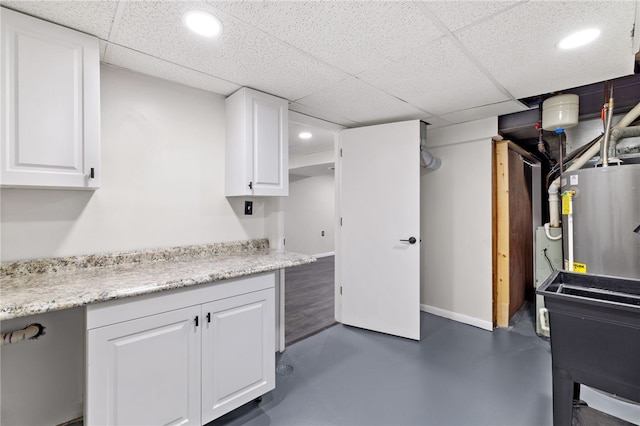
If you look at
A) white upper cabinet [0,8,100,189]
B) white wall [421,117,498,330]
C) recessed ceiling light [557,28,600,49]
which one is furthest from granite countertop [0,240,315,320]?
white wall [421,117,498,330]

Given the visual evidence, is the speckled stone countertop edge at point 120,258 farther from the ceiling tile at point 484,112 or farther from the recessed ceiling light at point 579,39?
the recessed ceiling light at point 579,39

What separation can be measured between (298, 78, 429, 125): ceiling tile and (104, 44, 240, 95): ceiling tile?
0.67m

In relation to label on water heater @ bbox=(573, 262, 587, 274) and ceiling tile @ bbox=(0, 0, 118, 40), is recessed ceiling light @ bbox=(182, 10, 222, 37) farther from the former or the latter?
label on water heater @ bbox=(573, 262, 587, 274)

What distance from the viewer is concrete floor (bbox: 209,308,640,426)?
180cm

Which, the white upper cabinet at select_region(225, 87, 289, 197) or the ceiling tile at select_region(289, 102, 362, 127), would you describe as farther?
the ceiling tile at select_region(289, 102, 362, 127)

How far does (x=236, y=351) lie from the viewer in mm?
1740

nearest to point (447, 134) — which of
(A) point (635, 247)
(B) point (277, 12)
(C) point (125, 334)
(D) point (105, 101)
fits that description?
(A) point (635, 247)

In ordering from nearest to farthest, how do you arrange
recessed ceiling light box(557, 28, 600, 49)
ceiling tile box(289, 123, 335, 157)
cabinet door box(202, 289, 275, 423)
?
1. recessed ceiling light box(557, 28, 600, 49)
2. cabinet door box(202, 289, 275, 423)
3. ceiling tile box(289, 123, 335, 157)

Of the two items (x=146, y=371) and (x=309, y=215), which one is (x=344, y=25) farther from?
(x=309, y=215)

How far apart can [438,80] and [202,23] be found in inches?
60.3

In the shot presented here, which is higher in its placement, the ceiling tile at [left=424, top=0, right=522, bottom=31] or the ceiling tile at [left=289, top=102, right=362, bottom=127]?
the ceiling tile at [left=289, top=102, right=362, bottom=127]

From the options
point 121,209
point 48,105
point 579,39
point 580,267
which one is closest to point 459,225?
point 580,267

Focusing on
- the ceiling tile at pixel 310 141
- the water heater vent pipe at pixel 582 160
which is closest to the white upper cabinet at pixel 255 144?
the ceiling tile at pixel 310 141

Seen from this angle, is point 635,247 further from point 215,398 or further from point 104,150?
point 104,150
